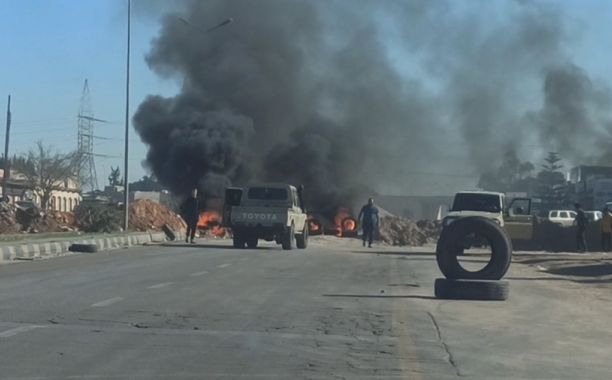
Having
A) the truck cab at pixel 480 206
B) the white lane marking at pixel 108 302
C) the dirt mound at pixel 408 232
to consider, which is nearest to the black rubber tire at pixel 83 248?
the truck cab at pixel 480 206

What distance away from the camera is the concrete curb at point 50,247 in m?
26.4

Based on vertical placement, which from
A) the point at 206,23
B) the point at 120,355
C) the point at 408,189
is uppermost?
the point at 206,23

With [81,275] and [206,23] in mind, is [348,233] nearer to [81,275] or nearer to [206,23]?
[206,23]

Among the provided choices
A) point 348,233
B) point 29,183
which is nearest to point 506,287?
point 348,233

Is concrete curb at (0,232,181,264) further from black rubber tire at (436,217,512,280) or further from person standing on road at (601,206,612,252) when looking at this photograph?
person standing on road at (601,206,612,252)

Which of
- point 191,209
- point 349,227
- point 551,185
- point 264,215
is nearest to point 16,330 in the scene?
point 264,215

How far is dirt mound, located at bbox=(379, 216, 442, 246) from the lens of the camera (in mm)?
51938

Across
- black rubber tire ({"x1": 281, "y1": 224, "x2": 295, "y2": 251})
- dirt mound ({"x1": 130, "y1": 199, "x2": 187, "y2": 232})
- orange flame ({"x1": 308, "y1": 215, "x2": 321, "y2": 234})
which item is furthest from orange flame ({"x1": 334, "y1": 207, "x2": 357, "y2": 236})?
black rubber tire ({"x1": 281, "y1": 224, "x2": 295, "y2": 251})

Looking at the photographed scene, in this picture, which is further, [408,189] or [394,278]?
[408,189]

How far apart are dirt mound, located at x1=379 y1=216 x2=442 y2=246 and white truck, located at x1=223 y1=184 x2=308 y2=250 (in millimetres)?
16967

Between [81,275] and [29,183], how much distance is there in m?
67.8

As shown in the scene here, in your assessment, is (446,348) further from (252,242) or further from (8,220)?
(8,220)

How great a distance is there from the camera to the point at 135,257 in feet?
86.2

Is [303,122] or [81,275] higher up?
[303,122]
